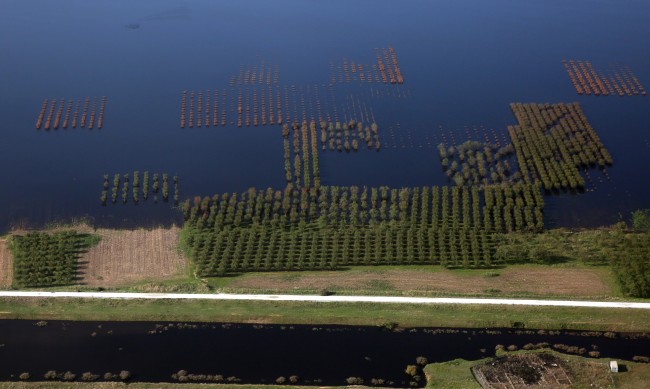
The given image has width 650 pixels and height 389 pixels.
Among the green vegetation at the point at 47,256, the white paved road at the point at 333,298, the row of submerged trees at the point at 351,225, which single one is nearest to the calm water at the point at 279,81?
the row of submerged trees at the point at 351,225

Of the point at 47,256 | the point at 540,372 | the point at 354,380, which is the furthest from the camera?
the point at 47,256

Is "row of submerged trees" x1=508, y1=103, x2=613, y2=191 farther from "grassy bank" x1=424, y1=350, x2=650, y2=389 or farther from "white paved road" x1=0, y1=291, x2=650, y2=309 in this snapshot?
"grassy bank" x1=424, y1=350, x2=650, y2=389

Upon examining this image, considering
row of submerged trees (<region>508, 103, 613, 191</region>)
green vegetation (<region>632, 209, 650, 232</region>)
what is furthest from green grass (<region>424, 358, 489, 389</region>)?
row of submerged trees (<region>508, 103, 613, 191</region>)

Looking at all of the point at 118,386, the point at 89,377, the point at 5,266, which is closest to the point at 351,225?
the point at 118,386

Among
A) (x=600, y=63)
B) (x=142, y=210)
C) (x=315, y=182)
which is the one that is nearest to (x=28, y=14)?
(x=142, y=210)

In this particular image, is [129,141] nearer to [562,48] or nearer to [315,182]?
[315,182]

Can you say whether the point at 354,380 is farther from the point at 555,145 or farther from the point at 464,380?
the point at 555,145
